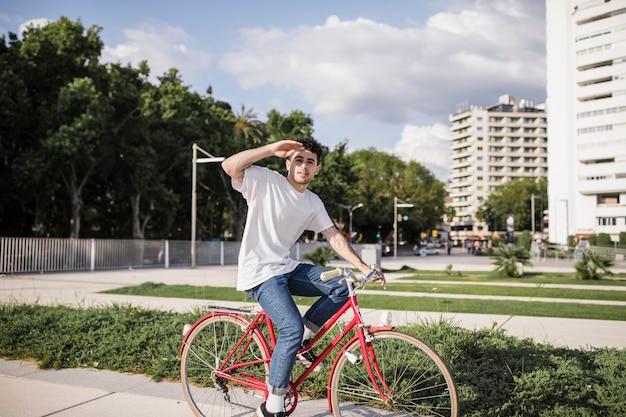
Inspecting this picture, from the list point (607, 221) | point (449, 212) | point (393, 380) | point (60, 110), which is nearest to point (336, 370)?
point (393, 380)

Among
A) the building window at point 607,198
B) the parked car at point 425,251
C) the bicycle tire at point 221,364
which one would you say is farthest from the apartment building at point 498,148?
the bicycle tire at point 221,364

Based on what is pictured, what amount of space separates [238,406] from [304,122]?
138 feet

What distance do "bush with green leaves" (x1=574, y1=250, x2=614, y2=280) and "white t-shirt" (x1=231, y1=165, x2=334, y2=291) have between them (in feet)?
59.3

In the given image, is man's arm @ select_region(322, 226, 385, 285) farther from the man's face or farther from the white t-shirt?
the man's face

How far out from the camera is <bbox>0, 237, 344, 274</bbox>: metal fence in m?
22.5

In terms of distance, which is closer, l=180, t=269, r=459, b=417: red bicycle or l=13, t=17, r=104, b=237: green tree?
l=180, t=269, r=459, b=417: red bicycle

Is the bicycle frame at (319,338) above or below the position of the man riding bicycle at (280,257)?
below

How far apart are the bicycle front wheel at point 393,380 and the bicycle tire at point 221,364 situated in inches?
22.6

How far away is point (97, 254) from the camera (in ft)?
Answer: 87.2

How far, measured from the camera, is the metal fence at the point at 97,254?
74.0ft

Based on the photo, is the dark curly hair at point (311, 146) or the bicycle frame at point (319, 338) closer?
the bicycle frame at point (319, 338)

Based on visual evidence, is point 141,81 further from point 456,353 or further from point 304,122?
point 456,353

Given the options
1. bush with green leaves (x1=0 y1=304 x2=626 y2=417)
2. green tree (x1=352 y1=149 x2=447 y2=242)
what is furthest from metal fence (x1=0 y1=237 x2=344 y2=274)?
green tree (x1=352 y1=149 x2=447 y2=242)

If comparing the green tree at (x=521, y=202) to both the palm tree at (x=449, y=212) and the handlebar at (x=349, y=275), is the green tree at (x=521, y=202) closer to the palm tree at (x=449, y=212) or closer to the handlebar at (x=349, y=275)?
the palm tree at (x=449, y=212)
